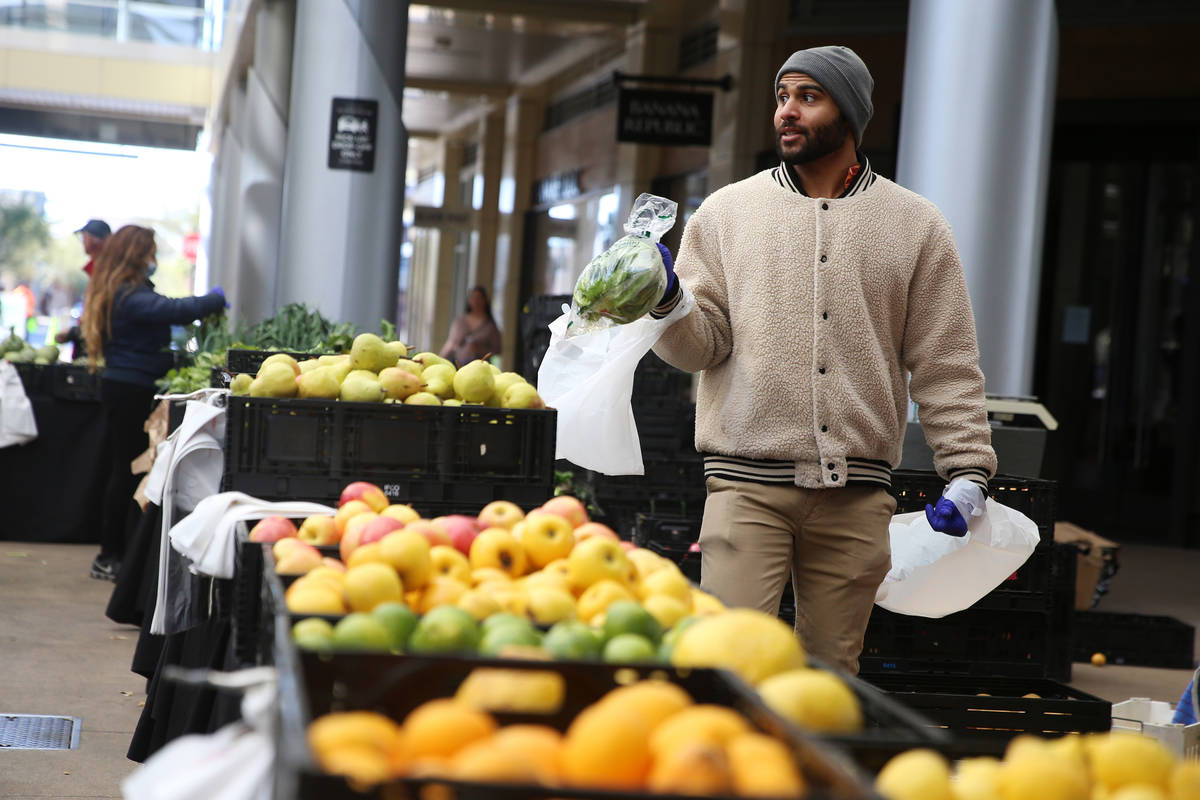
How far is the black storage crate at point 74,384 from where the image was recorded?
366 inches

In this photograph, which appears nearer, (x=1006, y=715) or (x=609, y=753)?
(x=609, y=753)

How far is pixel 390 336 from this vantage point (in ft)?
19.2

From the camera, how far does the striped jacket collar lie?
3.55 meters

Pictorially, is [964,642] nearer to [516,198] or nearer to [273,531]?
[273,531]


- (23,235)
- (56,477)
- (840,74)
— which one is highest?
(23,235)

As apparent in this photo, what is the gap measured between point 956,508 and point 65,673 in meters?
4.11

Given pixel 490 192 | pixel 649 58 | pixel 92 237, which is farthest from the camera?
pixel 490 192

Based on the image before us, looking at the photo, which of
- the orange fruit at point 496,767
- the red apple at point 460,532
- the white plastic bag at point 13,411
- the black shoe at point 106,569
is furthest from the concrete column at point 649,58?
the orange fruit at point 496,767

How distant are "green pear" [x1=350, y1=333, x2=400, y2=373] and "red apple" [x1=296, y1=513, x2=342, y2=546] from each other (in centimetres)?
157

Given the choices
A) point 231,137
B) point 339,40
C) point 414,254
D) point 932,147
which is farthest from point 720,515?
point 414,254

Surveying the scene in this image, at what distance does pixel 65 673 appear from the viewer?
5957 mm

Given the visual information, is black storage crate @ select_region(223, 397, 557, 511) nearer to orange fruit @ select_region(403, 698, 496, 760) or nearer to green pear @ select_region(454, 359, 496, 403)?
green pear @ select_region(454, 359, 496, 403)

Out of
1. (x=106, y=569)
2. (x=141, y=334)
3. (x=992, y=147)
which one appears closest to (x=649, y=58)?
(x=141, y=334)

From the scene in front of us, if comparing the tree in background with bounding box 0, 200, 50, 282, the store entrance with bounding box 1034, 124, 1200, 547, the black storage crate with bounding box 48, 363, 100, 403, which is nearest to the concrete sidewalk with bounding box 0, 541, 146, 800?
the black storage crate with bounding box 48, 363, 100, 403
